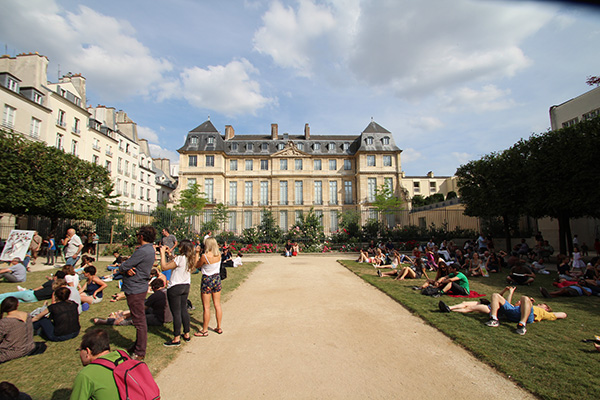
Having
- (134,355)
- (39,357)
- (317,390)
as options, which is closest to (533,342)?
(317,390)

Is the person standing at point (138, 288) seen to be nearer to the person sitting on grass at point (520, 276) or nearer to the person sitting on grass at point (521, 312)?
the person sitting on grass at point (521, 312)

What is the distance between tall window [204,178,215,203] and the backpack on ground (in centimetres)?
3752

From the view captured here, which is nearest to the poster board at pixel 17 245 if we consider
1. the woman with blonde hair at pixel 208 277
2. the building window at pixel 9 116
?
the woman with blonde hair at pixel 208 277

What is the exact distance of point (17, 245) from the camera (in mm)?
10586

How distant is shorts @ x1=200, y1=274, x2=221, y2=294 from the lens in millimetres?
4703

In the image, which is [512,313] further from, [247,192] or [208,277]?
[247,192]

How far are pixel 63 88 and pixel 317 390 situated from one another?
1326 inches

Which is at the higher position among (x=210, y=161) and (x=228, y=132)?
(x=228, y=132)

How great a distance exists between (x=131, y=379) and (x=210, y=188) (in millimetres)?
38173

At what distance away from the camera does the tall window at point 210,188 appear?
127ft

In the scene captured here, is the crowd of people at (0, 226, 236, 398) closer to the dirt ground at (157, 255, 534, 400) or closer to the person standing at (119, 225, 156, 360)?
the person standing at (119, 225, 156, 360)

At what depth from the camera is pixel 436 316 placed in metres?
5.49

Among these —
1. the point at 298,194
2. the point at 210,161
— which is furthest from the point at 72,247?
the point at 298,194

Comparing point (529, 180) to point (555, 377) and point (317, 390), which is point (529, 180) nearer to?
point (555, 377)
